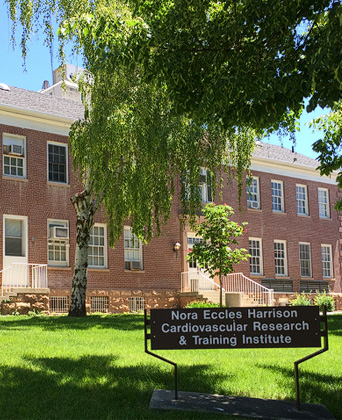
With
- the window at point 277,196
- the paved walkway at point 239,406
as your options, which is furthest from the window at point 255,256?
the paved walkway at point 239,406

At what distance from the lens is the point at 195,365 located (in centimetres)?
881

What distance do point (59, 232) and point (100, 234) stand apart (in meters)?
2.06

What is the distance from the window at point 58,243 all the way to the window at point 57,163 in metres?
1.65

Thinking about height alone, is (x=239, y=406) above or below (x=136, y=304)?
below

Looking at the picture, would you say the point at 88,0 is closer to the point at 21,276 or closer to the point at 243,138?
the point at 243,138

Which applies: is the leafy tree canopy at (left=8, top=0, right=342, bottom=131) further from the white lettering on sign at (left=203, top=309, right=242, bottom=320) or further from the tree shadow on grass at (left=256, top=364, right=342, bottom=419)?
the tree shadow on grass at (left=256, top=364, right=342, bottom=419)

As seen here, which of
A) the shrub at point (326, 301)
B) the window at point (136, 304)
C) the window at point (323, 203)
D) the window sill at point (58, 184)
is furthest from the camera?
the window at point (323, 203)

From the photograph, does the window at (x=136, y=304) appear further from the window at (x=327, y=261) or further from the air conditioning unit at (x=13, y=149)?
the window at (x=327, y=261)

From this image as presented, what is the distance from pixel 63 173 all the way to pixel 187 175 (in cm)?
739

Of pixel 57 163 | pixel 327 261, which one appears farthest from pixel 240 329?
pixel 327 261

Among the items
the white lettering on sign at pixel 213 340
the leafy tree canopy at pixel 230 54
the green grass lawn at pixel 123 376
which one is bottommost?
the green grass lawn at pixel 123 376

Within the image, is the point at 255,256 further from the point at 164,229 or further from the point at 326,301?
the point at 164,229

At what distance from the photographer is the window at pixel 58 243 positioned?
22.1m

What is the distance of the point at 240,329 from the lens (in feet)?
21.9
